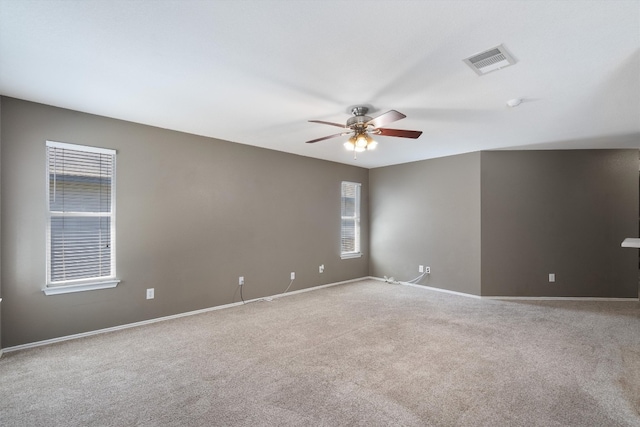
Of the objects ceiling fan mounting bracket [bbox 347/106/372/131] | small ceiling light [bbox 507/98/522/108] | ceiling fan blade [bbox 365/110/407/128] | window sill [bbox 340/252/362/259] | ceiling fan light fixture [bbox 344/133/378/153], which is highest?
small ceiling light [bbox 507/98/522/108]

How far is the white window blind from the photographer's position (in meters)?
3.15

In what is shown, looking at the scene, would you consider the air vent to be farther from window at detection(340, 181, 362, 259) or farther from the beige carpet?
window at detection(340, 181, 362, 259)

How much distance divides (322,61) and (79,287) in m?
3.41

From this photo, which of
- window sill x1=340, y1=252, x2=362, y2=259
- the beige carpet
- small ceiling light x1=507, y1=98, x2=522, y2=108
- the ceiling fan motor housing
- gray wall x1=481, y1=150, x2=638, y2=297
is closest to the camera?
the beige carpet

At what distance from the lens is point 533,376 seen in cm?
248

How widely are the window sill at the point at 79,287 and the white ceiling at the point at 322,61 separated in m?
1.91

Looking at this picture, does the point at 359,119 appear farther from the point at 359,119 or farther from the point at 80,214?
the point at 80,214

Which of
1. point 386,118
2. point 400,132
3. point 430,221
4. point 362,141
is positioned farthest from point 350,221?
point 386,118

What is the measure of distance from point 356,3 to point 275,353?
290 centimetres

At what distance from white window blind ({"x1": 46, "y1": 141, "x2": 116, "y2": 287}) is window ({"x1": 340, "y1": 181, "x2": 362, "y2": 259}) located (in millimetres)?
4017

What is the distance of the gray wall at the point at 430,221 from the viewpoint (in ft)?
17.1

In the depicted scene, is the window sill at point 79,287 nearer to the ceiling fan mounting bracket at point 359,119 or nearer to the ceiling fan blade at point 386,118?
the ceiling fan mounting bracket at point 359,119

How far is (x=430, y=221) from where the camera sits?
5.72m

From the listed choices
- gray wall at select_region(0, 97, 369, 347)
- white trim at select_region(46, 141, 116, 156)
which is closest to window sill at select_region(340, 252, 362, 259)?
gray wall at select_region(0, 97, 369, 347)
